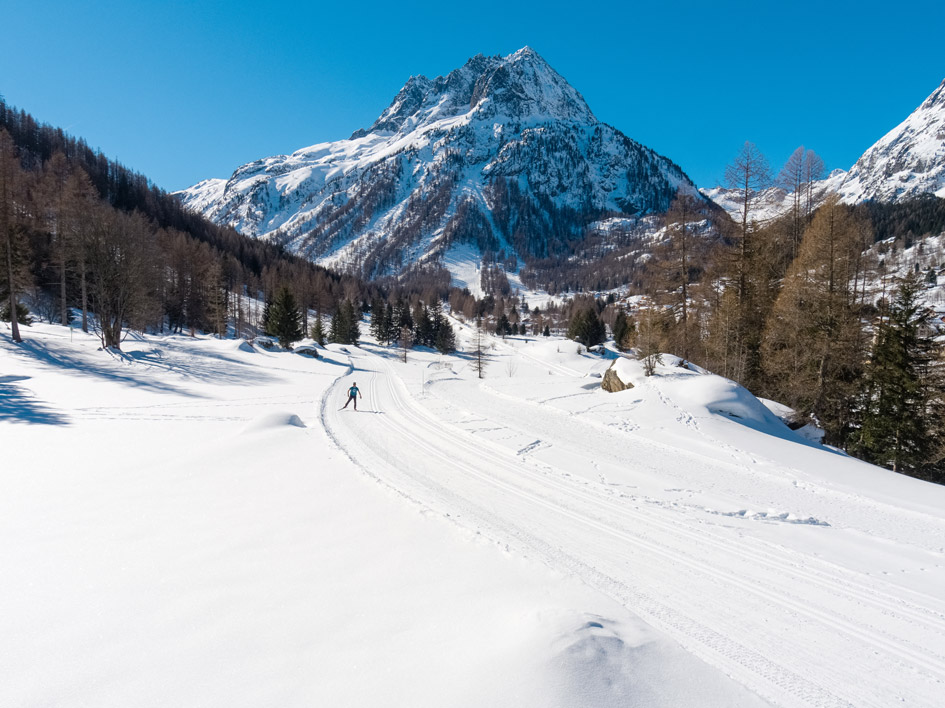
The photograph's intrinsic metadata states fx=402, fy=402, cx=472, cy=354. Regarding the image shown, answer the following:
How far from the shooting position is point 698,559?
5895 millimetres

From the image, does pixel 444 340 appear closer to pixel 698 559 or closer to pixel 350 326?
pixel 350 326

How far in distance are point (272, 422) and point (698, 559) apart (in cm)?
1147

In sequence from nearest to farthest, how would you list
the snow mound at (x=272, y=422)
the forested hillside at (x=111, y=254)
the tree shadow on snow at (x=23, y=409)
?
the tree shadow on snow at (x=23, y=409) → the snow mound at (x=272, y=422) → the forested hillside at (x=111, y=254)

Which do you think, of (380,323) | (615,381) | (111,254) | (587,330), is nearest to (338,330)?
(380,323)

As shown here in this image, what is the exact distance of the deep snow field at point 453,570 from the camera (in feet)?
10.1

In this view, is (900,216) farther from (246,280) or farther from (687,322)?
(246,280)

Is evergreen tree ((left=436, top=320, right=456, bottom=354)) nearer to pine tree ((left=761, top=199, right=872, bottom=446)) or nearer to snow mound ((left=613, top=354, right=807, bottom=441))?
pine tree ((left=761, top=199, right=872, bottom=446))

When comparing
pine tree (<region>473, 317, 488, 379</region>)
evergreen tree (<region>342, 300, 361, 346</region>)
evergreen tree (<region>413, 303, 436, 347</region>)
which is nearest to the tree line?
pine tree (<region>473, 317, 488, 379</region>)

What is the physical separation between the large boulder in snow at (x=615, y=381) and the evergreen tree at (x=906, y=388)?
926 cm

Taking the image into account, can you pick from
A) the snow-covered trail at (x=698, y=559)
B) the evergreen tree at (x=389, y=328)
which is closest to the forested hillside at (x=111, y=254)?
the evergreen tree at (x=389, y=328)

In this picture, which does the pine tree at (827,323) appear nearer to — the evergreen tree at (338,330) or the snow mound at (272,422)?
the snow mound at (272,422)

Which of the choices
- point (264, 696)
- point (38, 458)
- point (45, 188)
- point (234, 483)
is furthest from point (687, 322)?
point (45, 188)

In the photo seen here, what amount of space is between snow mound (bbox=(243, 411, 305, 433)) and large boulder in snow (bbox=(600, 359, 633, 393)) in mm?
13489

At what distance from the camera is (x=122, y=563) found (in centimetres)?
450
